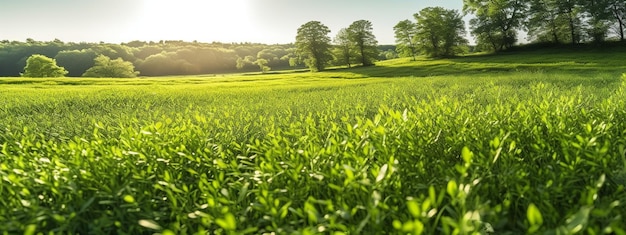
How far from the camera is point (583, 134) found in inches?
121

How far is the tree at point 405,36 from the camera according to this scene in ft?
260

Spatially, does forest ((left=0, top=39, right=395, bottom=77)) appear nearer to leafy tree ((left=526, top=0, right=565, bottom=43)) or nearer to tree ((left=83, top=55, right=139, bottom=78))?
tree ((left=83, top=55, right=139, bottom=78))

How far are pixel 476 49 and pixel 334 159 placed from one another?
3232 inches

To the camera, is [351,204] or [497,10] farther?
[497,10]

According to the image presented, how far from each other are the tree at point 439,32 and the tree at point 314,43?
20399mm

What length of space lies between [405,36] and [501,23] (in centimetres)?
1991

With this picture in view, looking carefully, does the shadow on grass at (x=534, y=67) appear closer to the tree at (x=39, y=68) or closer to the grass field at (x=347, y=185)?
the grass field at (x=347, y=185)

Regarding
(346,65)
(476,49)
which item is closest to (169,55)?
(346,65)

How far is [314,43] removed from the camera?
75938 mm

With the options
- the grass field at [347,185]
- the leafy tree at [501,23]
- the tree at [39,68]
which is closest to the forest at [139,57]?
the tree at [39,68]

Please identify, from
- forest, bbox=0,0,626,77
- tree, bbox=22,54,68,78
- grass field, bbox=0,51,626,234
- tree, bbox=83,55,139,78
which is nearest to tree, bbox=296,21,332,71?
forest, bbox=0,0,626,77

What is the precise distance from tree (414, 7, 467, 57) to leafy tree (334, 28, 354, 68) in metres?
15.0

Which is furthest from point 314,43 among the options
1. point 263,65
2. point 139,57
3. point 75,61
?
point 139,57

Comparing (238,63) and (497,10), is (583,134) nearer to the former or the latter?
(497,10)
